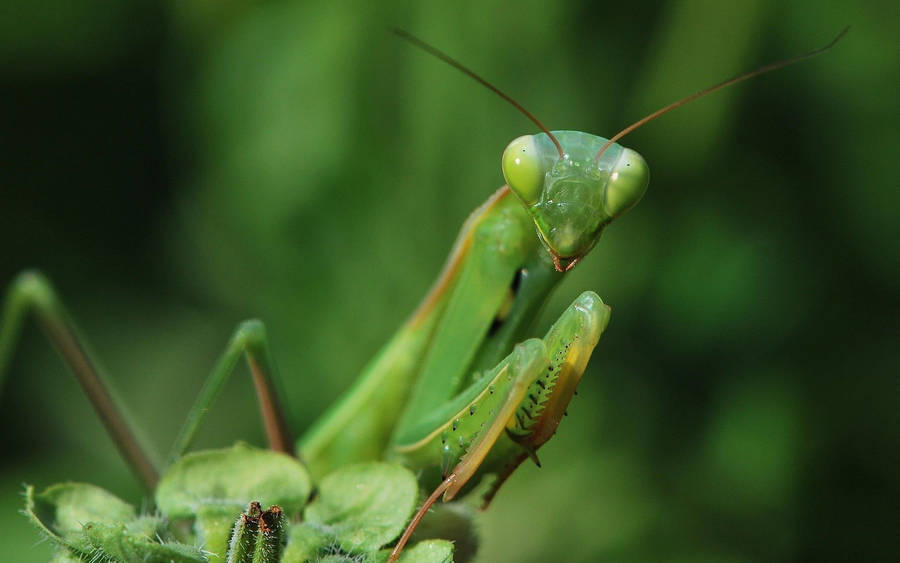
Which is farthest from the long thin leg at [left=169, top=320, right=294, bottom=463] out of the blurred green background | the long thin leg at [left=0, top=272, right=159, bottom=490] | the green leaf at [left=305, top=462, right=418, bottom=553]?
the green leaf at [left=305, top=462, right=418, bottom=553]

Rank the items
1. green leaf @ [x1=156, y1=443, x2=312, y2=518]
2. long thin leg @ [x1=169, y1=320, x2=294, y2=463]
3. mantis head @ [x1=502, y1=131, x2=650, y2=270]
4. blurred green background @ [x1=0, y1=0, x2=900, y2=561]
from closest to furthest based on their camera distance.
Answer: green leaf @ [x1=156, y1=443, x2=312, y2=518] < mantis head @ [x1=502, y1=131, x2=650, y2=270] < long thin leg @ [x1=169, y1=320, x2=294, y2=463] < blurred green background @ [x1=0, y1=0, x2=900, y2=561]

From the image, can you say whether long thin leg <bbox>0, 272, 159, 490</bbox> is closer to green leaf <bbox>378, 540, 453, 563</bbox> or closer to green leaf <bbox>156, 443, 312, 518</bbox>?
green leaf <bbox>156, 443, 312, 518</bbox>

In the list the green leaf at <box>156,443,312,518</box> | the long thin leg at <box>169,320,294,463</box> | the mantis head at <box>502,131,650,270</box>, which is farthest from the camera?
the long thin leg at <box>169,320,294,463</box>

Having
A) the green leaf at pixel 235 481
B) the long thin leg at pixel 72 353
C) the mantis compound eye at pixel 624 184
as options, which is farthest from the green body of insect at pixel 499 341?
the long thin leg at pixel 72 353

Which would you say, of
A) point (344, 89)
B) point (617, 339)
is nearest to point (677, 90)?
point (617, 339)

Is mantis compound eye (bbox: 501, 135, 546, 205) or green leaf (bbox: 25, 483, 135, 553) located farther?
mantis compound eye (bbox: 501, 135, 546, 205)

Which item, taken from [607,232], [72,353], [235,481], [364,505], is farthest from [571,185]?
[72,353]

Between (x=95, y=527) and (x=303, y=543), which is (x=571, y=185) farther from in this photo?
(x=95, y=527)
